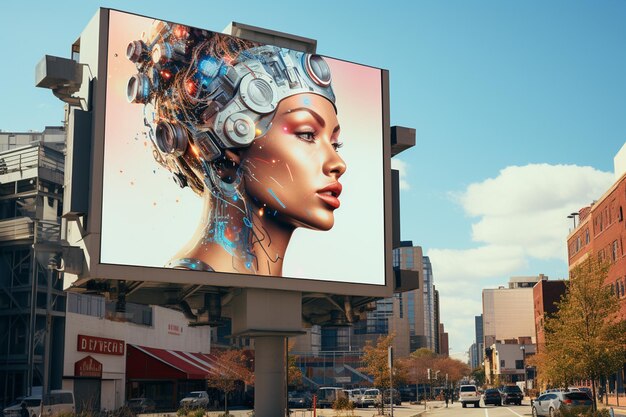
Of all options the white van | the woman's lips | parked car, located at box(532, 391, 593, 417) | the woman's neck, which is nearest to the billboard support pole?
the woman's neck

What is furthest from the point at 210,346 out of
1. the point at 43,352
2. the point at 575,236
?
the point at 575,236

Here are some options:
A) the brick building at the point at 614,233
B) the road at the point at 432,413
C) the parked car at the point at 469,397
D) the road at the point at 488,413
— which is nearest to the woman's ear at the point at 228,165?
the road at the point at 432,413

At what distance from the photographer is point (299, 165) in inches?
1167

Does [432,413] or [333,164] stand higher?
[333,164]

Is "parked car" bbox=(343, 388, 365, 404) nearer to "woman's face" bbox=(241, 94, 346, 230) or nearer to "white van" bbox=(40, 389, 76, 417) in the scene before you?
"white van" bbox=(40, 389, 76, 417)

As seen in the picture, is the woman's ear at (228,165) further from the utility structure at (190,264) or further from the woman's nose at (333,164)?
the woman's nose at (333,164)

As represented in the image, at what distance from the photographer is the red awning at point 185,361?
6406 cm

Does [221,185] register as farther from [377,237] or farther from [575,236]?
[575,236]

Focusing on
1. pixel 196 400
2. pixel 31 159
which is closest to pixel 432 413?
pixel 196 400

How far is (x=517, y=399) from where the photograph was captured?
72.6 metres

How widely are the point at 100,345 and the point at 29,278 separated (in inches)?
271

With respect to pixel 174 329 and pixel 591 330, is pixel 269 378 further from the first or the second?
pixel 174 329

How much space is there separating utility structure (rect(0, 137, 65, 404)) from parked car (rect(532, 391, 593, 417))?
104ft

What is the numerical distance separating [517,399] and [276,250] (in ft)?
165
